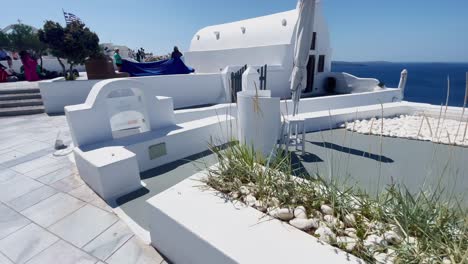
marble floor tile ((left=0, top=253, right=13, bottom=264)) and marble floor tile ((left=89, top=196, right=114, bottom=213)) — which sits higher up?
marble floor tile ((left=89, top=196, right=114, bottom=213))

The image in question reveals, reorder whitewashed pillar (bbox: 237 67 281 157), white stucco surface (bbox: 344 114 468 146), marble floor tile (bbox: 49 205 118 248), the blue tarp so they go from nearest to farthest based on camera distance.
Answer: marble floor tile (bbox: 49 205 118 248) < whitewashed pillar (bbox: 237 67 281 157) < white stucco surface (bbox: 344 114 468 146) < the blue tarp

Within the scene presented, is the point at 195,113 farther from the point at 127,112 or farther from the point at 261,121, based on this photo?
the point at 261,121

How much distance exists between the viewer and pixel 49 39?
30.3 ft

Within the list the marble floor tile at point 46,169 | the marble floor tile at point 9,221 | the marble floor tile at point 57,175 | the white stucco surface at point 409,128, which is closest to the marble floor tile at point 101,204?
the marble floor tile at point 9,221

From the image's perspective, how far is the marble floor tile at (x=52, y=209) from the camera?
307 cm

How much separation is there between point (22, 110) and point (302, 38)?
11.1 metres

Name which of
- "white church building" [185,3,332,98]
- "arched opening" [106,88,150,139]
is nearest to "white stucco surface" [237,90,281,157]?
"arched opening" [106,88,150,139]

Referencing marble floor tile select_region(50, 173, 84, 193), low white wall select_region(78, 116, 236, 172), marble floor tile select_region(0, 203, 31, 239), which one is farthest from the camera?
low white wall select_region(78, 116, 236, 172)

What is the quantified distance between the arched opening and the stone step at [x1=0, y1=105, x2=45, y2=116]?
239 inches

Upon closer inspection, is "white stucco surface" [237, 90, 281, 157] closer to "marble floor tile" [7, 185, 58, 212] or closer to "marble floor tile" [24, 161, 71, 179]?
"marble floor tile" [7, 185, 58, 212]

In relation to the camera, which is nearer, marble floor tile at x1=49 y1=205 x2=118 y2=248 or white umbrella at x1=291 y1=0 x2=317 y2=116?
marble floor tile at x1=49 y1=205 x2=118 y2=248

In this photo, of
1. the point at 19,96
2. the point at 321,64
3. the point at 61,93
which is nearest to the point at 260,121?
the point at 61,93

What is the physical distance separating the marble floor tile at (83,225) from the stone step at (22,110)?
335 inches

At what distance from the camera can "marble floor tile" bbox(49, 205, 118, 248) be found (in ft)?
8.89
